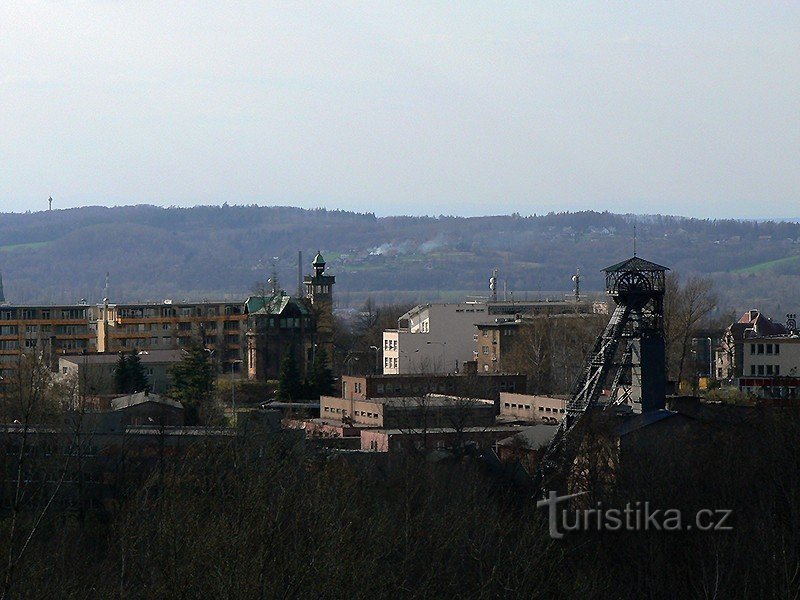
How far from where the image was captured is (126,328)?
305ft

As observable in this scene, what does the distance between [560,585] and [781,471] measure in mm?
10721

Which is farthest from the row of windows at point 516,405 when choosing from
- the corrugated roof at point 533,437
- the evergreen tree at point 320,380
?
the evergreen tree at point 320,380

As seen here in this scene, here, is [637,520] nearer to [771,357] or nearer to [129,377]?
[771,357]

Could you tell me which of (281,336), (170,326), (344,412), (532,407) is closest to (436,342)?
(281,336)

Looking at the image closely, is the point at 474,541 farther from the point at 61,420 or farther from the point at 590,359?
the point at 590,359

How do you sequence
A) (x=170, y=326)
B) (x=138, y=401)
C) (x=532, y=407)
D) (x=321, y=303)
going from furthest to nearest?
(x=170, y=326) < (x=321, y=303) < (x=532, y=407) < (x=138, y=401)

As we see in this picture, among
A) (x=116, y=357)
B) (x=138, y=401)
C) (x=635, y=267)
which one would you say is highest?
(x=635, y=267)

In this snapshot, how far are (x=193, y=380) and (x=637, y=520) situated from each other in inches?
1414

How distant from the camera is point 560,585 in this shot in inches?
972

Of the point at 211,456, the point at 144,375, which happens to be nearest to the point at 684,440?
the point at 211,456

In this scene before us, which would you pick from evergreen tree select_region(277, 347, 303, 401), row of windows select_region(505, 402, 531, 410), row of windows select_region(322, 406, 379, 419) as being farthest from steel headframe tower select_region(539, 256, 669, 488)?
evergreen tree select_region(277, 347, 303, 401)

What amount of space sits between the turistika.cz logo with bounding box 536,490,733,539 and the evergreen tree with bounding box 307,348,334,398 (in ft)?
117

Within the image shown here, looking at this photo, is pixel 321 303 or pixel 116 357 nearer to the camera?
pixel 116 357

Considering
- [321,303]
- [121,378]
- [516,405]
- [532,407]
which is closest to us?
[532,407]
